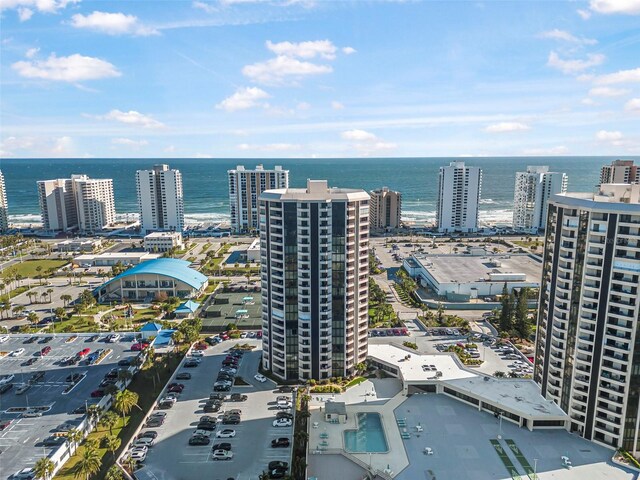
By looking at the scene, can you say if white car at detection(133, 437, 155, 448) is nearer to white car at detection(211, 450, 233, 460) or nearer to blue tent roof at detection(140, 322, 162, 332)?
white car at detection(211, 450, 233, 460)

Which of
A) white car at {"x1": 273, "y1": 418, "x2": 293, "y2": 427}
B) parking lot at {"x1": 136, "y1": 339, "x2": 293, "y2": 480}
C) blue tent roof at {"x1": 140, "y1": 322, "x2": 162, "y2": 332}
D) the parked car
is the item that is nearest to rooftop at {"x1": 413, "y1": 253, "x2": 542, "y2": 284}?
parking lot at {"x1": 136, "y1": 339, "x2": 293, "y2": 480}

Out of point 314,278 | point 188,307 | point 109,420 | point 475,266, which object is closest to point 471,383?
point 314,278

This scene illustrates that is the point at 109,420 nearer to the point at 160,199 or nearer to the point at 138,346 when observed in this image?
the point at 138,346

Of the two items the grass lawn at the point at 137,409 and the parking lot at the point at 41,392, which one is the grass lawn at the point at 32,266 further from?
the grass lawn at the point at 137,409

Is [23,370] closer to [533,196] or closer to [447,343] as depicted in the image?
[447,343]

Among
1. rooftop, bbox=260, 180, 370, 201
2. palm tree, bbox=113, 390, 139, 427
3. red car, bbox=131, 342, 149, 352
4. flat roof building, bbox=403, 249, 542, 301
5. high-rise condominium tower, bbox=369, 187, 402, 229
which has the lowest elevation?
red car, bbox=131, 342, 149, 352

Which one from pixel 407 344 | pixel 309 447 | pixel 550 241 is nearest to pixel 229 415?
pixel 309 447
